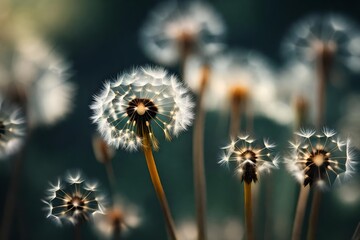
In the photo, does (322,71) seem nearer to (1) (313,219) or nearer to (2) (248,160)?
(1) (313,219)

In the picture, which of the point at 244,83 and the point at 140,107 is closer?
the point at 140,107

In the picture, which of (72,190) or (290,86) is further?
(290,86)

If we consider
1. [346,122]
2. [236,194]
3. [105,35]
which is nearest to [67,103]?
[236,194]

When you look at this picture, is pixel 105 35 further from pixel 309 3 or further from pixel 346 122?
pixel 346 122

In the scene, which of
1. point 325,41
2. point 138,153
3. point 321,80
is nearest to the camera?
point 321,80

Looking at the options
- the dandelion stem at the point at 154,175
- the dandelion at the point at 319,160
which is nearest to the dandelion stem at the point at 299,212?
the dandelion at the point at 319,160

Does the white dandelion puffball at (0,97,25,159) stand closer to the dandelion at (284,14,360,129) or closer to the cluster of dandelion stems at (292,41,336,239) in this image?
the cluster of dandelion stems at (292,41,336,239)

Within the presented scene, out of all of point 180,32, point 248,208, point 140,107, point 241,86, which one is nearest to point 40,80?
point 180,32
